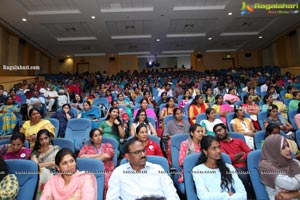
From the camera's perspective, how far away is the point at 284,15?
9.03 meters

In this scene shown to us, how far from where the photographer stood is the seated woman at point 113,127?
3311mm

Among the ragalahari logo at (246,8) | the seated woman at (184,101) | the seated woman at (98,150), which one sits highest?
the ragalahari logo at (246,8)

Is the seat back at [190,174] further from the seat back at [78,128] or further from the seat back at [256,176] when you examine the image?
the seat back at [78,128]

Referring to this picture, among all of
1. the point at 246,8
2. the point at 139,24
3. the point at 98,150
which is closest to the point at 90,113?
the point at 98,150

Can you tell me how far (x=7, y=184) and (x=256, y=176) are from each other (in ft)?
6.62

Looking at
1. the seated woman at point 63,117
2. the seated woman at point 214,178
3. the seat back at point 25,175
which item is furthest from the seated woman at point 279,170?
the seated woman at point 63,117

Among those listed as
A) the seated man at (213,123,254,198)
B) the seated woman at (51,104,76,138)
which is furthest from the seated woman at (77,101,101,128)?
the seated man at (213,123,254,198)

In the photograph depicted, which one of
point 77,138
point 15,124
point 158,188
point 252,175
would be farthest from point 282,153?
point 15,124

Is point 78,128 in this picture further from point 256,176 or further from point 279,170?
point 279,170

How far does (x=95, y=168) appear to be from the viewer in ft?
6.42

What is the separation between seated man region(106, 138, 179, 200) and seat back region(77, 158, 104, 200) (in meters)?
0.23

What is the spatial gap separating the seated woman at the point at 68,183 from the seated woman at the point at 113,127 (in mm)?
1494

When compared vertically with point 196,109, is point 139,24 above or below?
above

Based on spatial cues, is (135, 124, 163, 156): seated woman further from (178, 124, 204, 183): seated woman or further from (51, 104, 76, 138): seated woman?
(51, 104, 76, 138): seated woman
